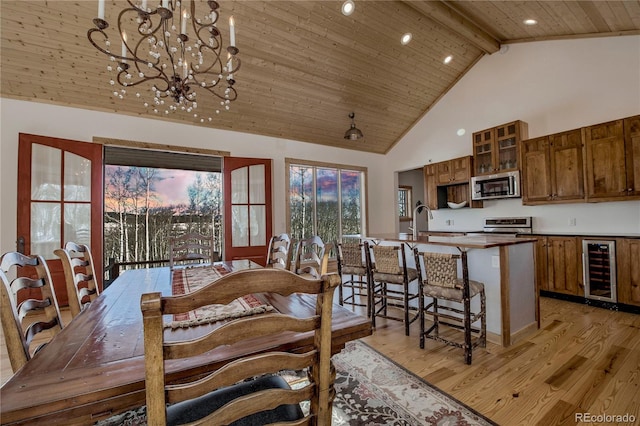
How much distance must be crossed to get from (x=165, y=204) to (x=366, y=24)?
5.35 metres

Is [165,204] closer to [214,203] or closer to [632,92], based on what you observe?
[214,203]

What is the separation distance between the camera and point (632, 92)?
3529 millimetres

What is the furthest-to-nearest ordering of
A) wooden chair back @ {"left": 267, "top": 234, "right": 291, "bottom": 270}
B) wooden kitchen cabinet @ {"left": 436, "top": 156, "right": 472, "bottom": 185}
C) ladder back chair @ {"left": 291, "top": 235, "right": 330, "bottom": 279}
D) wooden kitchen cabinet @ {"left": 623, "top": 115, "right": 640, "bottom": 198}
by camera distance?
A: wooden kitchen cabinet @ {"left": 436, "top": 156, "right": 472, "bottom": 185} → wooden kitchen cabinet @ {"left": 623, "top": 115, "right": 640, "bottom": 198} → wooden chair back @ {"left": 267, "top": 234, "right": 291, "bottom": 270} → ladder back chair @ {"left": 291, "top": 235, "right": 330, "bottom": 279}

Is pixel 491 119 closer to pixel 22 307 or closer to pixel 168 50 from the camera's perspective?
pixel 168 50

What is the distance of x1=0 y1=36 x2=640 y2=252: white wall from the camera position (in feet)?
11.6

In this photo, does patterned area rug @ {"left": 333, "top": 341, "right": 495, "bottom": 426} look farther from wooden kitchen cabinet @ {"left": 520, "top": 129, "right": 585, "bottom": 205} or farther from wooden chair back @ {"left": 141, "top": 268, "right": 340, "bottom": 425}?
wooden kitchen cabinet @ {"left": 520, "top": 129, "right": 585, "bottom": 205}

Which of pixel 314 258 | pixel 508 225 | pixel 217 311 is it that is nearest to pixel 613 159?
pixel 508 225

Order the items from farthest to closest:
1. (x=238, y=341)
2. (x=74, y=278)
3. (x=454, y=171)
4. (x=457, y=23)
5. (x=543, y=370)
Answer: (x=454, y=171) → (x=457, y=23) → (x=543, y=370) → (x=74, y=278) → (x=238, y=341)

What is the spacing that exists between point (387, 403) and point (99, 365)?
66.9 inches

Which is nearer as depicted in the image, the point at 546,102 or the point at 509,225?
the point at 546,102

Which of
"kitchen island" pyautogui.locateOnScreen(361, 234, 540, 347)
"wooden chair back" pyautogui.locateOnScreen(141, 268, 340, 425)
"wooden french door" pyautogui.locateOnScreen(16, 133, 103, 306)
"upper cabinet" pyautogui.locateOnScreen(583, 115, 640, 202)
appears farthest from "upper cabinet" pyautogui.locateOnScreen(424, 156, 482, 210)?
"wooden french door" pyautogui.locateOnScreen(16, 133, 103, 306)

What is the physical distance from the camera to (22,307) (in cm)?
139

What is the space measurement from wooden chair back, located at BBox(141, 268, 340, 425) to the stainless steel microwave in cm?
471

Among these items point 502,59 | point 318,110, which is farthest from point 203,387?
point 502,59
